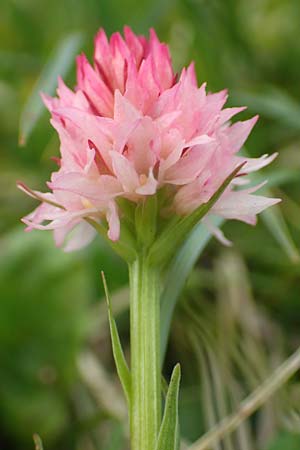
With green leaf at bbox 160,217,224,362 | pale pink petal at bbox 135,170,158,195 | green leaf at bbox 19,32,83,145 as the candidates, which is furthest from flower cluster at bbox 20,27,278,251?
green leaf at bbox 19,32,83,145

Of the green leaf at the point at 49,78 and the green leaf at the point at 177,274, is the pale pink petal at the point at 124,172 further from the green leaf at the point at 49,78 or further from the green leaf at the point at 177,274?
the green leaf at the point at 49,78

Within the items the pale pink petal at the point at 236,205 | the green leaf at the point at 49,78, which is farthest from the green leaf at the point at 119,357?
the green leaf at the point at 49,78

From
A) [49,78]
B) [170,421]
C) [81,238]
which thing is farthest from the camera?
[49,78]

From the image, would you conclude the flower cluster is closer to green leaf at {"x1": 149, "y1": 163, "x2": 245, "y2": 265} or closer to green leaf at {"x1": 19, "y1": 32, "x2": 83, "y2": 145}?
green leaf at {"x1": 149, "y1": 163, "x2": 245, "y2": 265}

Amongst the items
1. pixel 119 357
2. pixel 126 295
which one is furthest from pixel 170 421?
pixel 126 295

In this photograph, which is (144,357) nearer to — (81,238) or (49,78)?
(81,238)

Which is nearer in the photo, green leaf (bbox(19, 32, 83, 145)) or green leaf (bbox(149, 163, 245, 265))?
green leaf (bbox(149, 163, 245, 265))
